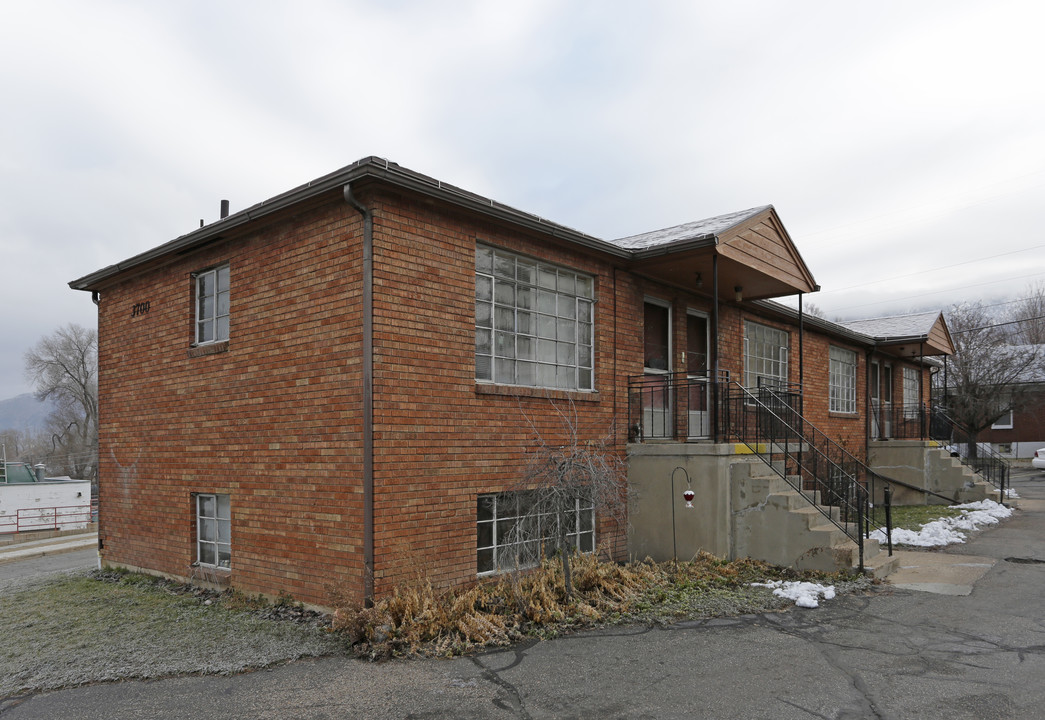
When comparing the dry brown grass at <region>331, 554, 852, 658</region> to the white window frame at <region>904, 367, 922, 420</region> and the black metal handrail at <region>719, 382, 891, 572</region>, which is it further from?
the white window frame at <region>904, 367, 922, 420</region>

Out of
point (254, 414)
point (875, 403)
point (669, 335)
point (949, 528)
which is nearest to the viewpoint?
point (254, 414)

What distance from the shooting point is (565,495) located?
7523mm

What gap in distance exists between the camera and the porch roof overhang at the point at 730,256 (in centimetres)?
1009

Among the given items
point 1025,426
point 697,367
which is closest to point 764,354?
point 697,367

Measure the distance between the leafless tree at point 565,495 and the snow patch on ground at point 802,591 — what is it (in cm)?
200

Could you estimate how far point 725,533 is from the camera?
978 cm

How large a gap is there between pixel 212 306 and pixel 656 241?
631 centimetres

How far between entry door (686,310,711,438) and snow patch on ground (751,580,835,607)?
3.59 meters

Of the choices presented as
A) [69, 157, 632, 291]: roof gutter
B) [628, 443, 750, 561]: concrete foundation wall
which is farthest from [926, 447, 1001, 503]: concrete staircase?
[69, 157, 632, 291]: roof gutter

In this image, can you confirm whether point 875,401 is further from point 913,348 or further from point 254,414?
point 254,414

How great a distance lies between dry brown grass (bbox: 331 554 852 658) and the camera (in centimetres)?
666

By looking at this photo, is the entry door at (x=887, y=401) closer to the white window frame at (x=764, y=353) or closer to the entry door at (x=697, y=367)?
the white window frame at (x=764, y=353)

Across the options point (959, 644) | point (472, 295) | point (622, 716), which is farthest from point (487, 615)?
point (959, 644)

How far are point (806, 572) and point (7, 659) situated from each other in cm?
868
